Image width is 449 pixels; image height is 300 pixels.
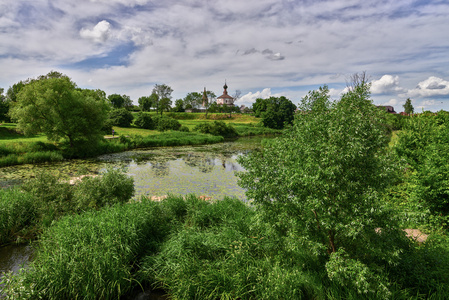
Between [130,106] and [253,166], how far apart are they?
89881 millimetres

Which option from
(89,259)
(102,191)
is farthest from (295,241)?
(102,191)

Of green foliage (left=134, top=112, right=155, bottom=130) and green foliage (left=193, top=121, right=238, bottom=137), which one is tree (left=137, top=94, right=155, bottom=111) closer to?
green foliage (left=134, top=112, right=155, bottom=130)

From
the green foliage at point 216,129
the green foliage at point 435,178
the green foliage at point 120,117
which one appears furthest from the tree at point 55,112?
the green foliage at point 435,178

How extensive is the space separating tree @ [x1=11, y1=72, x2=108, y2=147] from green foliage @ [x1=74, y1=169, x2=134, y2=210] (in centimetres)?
1904

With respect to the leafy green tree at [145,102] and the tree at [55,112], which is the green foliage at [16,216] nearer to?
the tree at [55,112]

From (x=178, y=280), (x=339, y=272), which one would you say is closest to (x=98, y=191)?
(x=178, y=280)

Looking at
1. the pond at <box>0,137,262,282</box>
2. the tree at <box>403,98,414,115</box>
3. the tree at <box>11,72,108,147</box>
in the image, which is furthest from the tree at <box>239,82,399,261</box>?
the tree at <box>403,98,414,115</box>

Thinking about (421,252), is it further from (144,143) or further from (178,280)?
(144,143)

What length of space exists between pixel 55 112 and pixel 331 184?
28.0 meters

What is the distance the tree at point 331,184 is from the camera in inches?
172

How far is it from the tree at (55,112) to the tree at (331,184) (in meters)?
25.9

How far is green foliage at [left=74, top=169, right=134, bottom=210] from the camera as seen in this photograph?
887 centimetres

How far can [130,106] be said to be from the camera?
8712 centimetres

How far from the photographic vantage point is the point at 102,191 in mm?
9352
